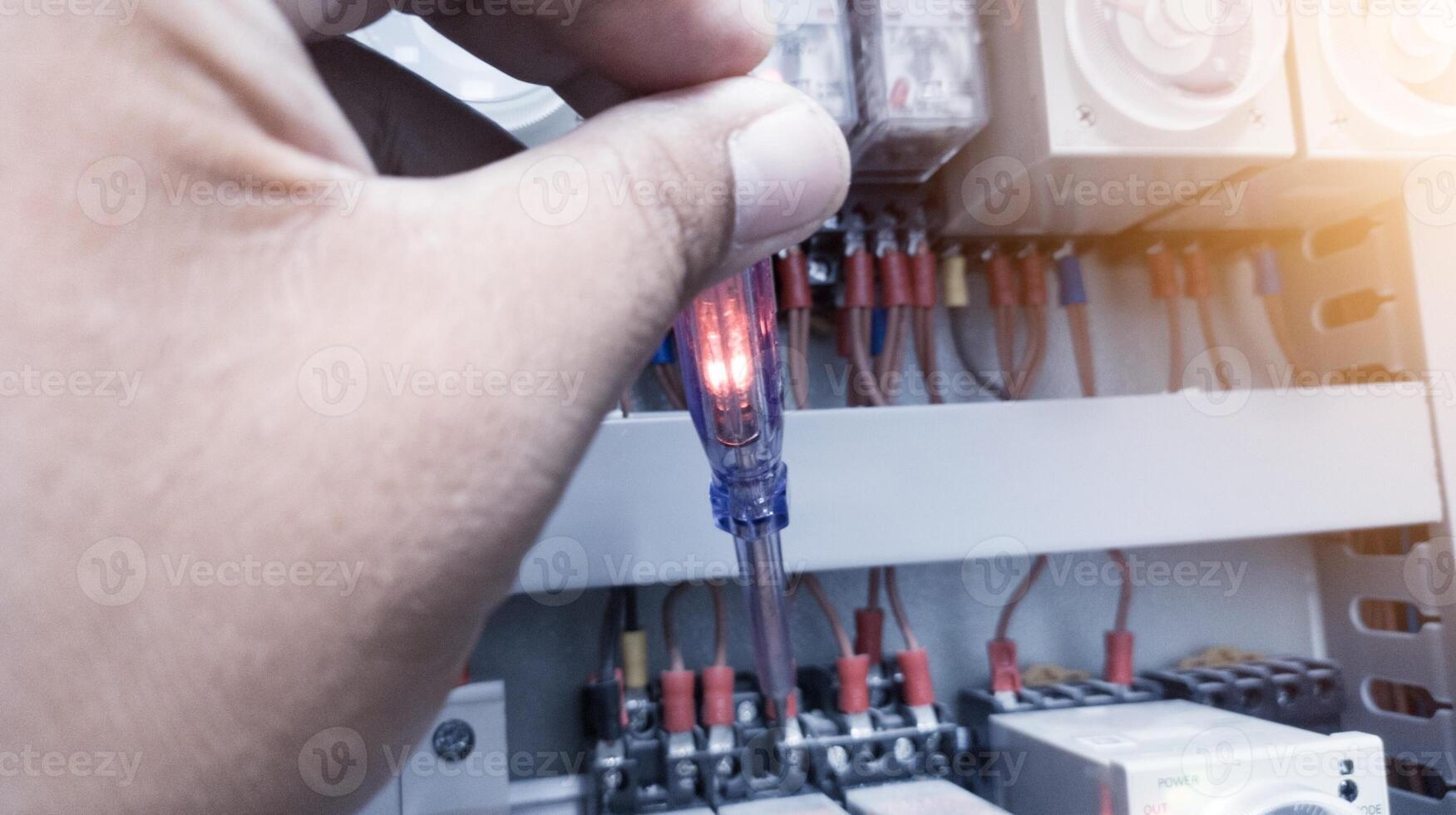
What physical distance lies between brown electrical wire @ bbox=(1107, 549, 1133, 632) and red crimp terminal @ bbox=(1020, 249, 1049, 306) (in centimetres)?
31

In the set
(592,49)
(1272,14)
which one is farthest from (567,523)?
(1272,14)

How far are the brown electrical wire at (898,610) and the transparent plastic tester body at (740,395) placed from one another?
0.41 metres

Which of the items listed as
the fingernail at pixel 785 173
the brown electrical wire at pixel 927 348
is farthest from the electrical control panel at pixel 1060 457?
the fingernail at pixel 785 173

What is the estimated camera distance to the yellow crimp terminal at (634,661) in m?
0.90

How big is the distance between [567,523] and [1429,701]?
0.97 metres

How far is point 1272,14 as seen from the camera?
797mm

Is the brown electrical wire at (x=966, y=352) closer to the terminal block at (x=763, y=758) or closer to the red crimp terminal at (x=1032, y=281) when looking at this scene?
the red crimp terminal at (x=1032, y=281)

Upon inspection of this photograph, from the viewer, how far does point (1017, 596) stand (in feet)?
3.31

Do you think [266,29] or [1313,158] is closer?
[266,29]

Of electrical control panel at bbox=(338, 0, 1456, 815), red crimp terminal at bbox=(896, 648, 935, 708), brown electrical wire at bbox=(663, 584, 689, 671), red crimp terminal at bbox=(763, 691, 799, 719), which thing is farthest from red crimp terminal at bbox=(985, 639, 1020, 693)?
brown electrical wire at bbox=(663, 584, 689, 671)

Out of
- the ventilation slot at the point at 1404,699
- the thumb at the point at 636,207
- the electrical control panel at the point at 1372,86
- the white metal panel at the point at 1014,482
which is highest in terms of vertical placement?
the electrical control panel at the point at 1372,86

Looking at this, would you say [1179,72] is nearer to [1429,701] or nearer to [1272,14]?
[1272,14]

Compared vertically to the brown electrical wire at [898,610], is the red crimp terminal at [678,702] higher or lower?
lower

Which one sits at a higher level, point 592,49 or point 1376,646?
point 592,49
